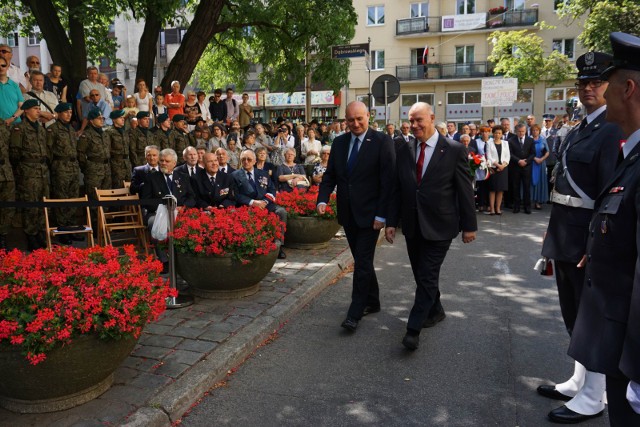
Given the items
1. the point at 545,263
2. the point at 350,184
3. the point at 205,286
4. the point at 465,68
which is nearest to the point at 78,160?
the point at 205,286

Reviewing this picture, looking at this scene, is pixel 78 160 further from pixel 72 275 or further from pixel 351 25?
pixel 351 25

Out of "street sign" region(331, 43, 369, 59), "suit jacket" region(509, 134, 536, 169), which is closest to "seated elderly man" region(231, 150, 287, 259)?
"street sign" region(331, 43, 369, 59)

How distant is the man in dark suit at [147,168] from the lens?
8461 millimetres

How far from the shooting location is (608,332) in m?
2.45

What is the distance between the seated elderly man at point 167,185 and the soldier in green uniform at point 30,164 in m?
1.99

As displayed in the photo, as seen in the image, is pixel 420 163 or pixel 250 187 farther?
pixel 250 187

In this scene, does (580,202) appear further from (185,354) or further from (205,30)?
(205,30)

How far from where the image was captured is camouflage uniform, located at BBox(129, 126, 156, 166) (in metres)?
10.9

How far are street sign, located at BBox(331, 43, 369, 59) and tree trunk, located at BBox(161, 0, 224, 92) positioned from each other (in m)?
3.34

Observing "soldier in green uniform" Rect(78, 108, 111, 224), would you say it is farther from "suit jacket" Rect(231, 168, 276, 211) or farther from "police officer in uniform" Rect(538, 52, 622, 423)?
"police officer in uniform" Rect(538, 52, 622, 423)

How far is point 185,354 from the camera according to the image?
4.63 metres

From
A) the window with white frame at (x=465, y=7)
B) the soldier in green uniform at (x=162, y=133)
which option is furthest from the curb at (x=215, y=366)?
the window with white frame at (x=465, y=7)

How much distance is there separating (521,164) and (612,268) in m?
12.2

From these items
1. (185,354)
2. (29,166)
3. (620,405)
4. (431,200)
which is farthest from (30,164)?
(620,405)
